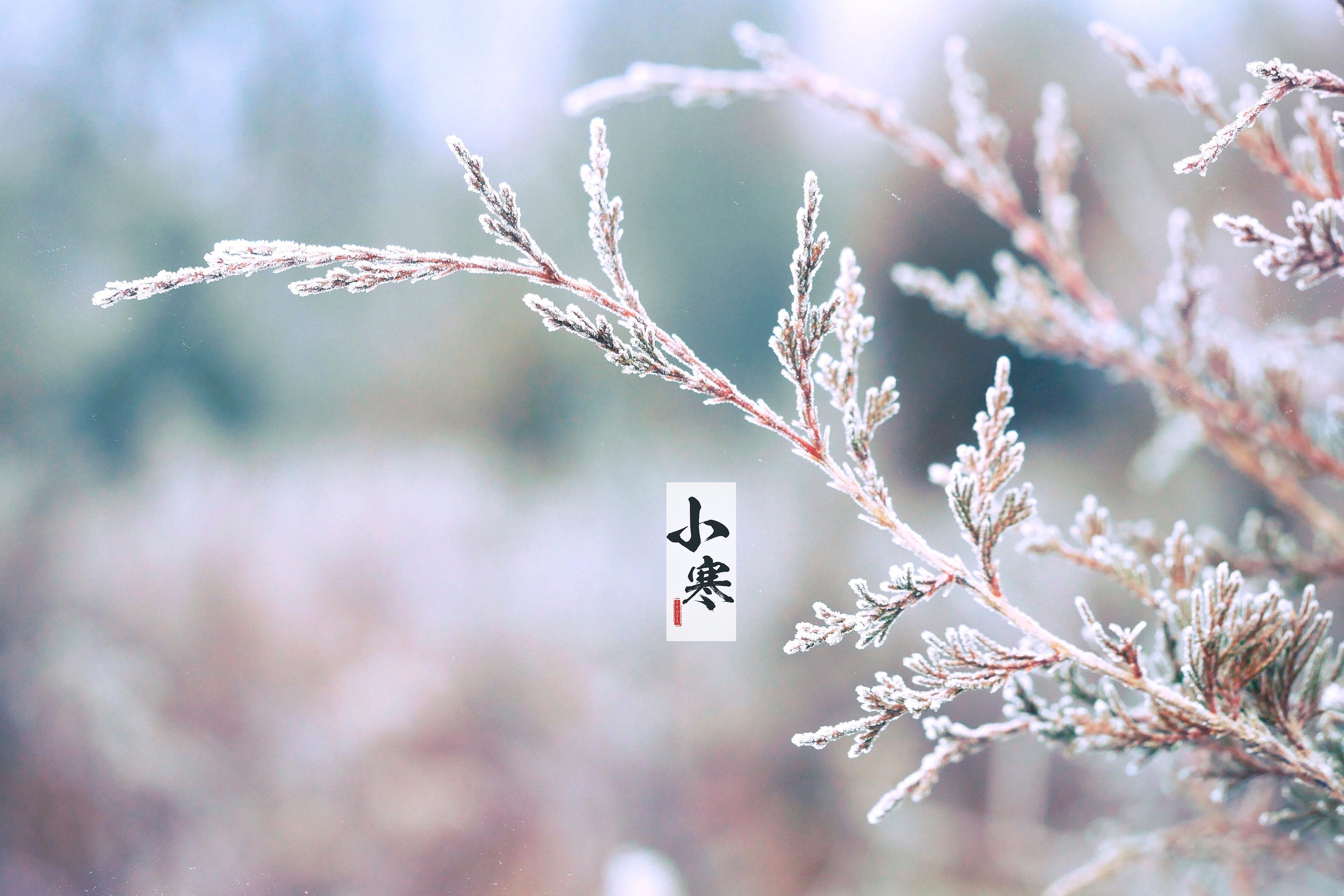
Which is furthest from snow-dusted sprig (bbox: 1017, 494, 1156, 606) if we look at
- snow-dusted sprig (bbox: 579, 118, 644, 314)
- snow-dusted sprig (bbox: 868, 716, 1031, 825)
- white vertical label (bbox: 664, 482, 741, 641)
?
white vertical label (bbox: 664, 482, 741, 641)

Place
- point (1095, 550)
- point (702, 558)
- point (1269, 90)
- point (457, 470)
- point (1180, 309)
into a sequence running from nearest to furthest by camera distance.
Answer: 1. point (1269, 90)
2. point (1095, 550)
3. point (1180, 309)
4. point (702, 558)
5. point (457, 470)

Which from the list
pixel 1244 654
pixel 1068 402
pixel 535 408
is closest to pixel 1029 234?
pixel 1244 654

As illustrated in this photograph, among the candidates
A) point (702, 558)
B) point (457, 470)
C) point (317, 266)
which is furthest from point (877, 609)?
point (457, 470)

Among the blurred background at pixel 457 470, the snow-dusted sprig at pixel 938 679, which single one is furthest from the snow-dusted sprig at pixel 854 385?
the blurred background at pixel 457 470

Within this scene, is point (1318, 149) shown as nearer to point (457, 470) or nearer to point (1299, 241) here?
point (1299, 241)

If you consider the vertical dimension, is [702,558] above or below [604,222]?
below

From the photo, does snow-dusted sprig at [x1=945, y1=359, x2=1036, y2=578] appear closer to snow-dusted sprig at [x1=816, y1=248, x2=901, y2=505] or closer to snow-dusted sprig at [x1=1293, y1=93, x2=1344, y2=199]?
snow-dusted sprig at [x1=816, y1=248, x2=901, y2=505]

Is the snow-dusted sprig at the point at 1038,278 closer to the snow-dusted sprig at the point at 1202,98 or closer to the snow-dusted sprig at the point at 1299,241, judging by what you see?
the snow-dusted sprig at the point at 1202,98
